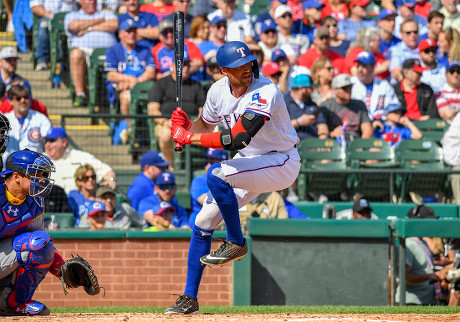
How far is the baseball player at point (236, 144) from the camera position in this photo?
550 centimetres

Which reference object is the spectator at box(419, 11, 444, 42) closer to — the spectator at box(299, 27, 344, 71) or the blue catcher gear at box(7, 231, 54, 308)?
the spectator at box(299, 27, 344, 71)

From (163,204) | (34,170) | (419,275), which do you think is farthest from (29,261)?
(419,275)

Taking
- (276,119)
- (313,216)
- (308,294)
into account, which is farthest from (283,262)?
(276,119)

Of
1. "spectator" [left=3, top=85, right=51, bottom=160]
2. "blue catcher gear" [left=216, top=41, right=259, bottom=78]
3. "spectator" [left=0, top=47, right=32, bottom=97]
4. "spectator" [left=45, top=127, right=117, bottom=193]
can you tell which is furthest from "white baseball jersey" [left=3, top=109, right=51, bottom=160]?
"blue catcher gear" [left=216, top=41, right=259, bottom=78]

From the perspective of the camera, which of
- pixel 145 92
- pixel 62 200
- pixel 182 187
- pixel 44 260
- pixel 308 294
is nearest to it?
pixel 44 260

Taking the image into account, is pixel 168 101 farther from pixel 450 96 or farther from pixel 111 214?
pixel 450 96

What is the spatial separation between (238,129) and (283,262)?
10.1 feet

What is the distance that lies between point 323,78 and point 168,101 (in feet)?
7.20

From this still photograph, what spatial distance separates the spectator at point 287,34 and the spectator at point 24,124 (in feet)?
12.6

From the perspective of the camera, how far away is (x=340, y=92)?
10.3 meters

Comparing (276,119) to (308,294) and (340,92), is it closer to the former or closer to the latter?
(308,294)

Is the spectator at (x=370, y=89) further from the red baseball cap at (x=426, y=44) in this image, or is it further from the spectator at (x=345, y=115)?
the red baseball cap at (x=426, y=44)

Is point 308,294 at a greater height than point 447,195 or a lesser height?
lesser

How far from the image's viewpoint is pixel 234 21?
11.8 metres
